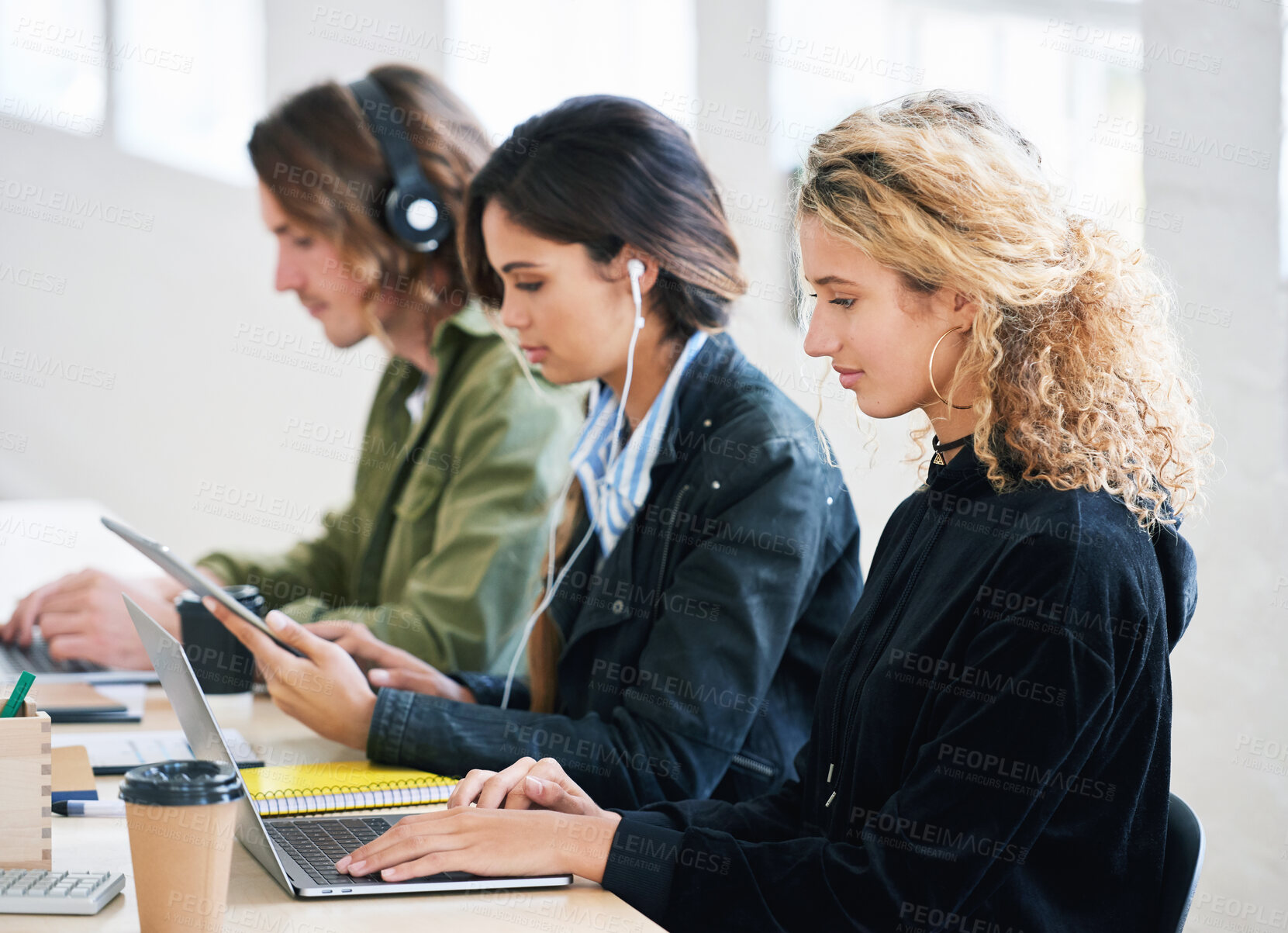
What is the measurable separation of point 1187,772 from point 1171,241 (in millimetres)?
842

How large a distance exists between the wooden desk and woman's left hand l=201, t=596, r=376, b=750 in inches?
12.2

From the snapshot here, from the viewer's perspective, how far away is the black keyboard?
38.9 inches

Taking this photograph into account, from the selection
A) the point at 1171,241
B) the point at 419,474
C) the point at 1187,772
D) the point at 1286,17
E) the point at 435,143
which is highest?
the point at 1286,17

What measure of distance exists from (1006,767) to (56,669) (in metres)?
1.41

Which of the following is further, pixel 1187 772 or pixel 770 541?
pixel 1187 772

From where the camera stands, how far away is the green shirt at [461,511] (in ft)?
5.89

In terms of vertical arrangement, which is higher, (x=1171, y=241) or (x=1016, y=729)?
(x=1171, y=241)

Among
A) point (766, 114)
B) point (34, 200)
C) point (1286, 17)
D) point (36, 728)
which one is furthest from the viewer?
point (34, 200)

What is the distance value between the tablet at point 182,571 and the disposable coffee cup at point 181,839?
58 cm

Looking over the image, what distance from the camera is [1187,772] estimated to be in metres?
1.99

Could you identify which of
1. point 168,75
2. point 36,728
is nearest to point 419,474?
point 36,728

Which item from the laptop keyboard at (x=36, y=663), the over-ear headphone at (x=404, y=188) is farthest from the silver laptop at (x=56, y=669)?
the over-ear headphone at (x=404, y=188)

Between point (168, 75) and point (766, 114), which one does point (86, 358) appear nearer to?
point (168, 75)

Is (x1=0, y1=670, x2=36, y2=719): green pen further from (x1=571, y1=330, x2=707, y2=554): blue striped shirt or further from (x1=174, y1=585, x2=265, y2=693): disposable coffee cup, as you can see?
(x1=571, y1=330, x2=707, y2=554): blue striped shirt
